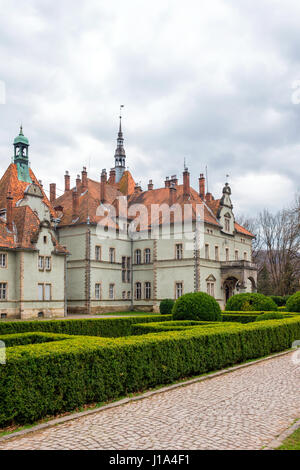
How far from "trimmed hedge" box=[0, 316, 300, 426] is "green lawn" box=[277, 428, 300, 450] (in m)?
4.05

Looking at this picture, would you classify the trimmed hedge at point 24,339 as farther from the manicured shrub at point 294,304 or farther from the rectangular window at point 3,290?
the rectangular window at point 3,290

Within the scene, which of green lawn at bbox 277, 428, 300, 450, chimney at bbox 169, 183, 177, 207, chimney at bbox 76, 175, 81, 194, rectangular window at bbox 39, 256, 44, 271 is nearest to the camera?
green lawn at bbox 277, 428, 300, 450

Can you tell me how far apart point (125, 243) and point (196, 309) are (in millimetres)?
25141

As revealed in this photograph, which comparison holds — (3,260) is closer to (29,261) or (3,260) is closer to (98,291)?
(29,261)

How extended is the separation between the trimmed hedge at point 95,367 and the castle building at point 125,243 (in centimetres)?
2558

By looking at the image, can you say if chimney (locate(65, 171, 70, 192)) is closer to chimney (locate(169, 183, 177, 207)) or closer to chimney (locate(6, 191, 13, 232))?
chimney (locate(169, 183, 177, 207))

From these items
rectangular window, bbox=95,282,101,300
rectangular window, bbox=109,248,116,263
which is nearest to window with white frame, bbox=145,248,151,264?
rectangular window, bbox=109,248,116,263

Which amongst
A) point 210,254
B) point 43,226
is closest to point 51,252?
point 43,226

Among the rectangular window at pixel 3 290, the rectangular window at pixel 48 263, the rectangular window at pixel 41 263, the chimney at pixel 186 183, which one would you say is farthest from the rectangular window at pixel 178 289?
the rectangular window at pixel 3 290

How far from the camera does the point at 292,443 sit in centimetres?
676

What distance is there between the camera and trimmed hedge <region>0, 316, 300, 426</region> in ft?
26.6

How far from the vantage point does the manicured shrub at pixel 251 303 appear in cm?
2854

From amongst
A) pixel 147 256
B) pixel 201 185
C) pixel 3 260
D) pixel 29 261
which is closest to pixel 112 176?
pixel 201 185
